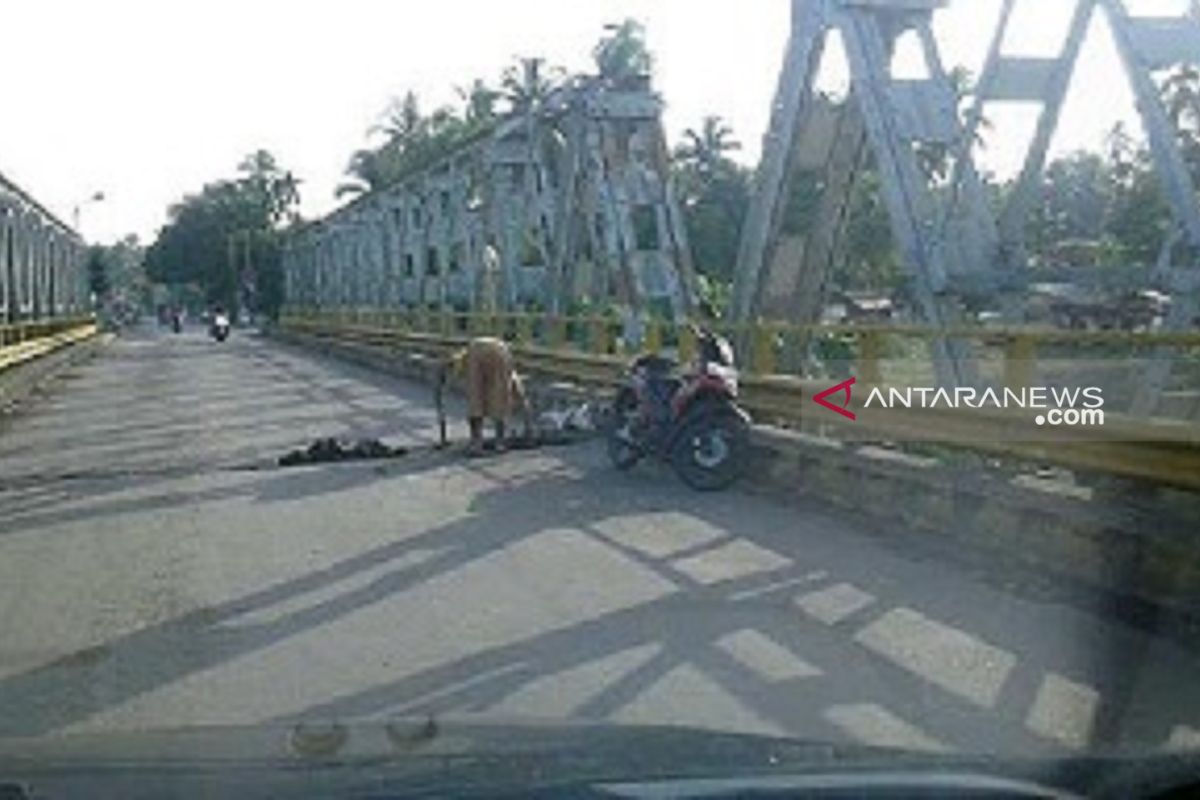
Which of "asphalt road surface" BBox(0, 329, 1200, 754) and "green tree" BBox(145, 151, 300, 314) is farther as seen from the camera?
"green tree" BBox(145, 151, 300, 314)

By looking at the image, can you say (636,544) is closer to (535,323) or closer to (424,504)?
(424,504)

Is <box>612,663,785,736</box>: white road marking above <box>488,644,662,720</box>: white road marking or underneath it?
above

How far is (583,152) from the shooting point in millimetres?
19781

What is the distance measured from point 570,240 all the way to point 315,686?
1550 cm

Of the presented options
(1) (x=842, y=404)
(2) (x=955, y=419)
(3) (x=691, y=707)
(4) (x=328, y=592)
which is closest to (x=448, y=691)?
(3) (x=691, y=707)

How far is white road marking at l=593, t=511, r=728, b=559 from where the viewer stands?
936 cm

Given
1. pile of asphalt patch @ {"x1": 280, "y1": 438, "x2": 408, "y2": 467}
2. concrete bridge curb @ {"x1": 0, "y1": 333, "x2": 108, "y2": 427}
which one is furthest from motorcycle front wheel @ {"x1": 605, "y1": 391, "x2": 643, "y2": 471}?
concrete bridge curb @ {"x1": 0, "y1": 333, "x2": 108, "y2": 427}

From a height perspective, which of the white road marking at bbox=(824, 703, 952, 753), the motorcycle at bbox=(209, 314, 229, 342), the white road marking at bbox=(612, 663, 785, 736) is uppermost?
the white road marking at bbox=(824, 703, 952, 753)

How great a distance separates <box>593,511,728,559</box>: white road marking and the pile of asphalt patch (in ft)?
15.5

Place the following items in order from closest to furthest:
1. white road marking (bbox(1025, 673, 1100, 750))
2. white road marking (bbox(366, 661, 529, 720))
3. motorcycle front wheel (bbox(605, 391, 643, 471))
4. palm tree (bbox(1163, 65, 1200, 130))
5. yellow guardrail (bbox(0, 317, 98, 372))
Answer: white road marking (bbox(1025, 673, 1100, 750))
white road marking (bbox(366, 661, 529, 720))
palm tree (bbox(1163, 65, 1200, 130))
motorcycle front wheel (bbox(605, 391, 643, 471))
yellow guardrail (bbox(0, 317, 98, 372))

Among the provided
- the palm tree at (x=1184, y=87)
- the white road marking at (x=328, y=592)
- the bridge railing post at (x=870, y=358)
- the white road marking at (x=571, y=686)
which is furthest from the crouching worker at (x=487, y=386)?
the white road marking at (x=571, y=686)

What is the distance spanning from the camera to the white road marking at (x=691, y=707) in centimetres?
537

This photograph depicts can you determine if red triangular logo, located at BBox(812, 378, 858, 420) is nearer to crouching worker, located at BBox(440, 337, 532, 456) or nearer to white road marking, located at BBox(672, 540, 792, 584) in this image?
white road marking, located at BBox(672, 540, 792, 584)

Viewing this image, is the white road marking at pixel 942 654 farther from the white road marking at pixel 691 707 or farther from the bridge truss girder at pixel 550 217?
the bridge truss girder at pixel 550 217
